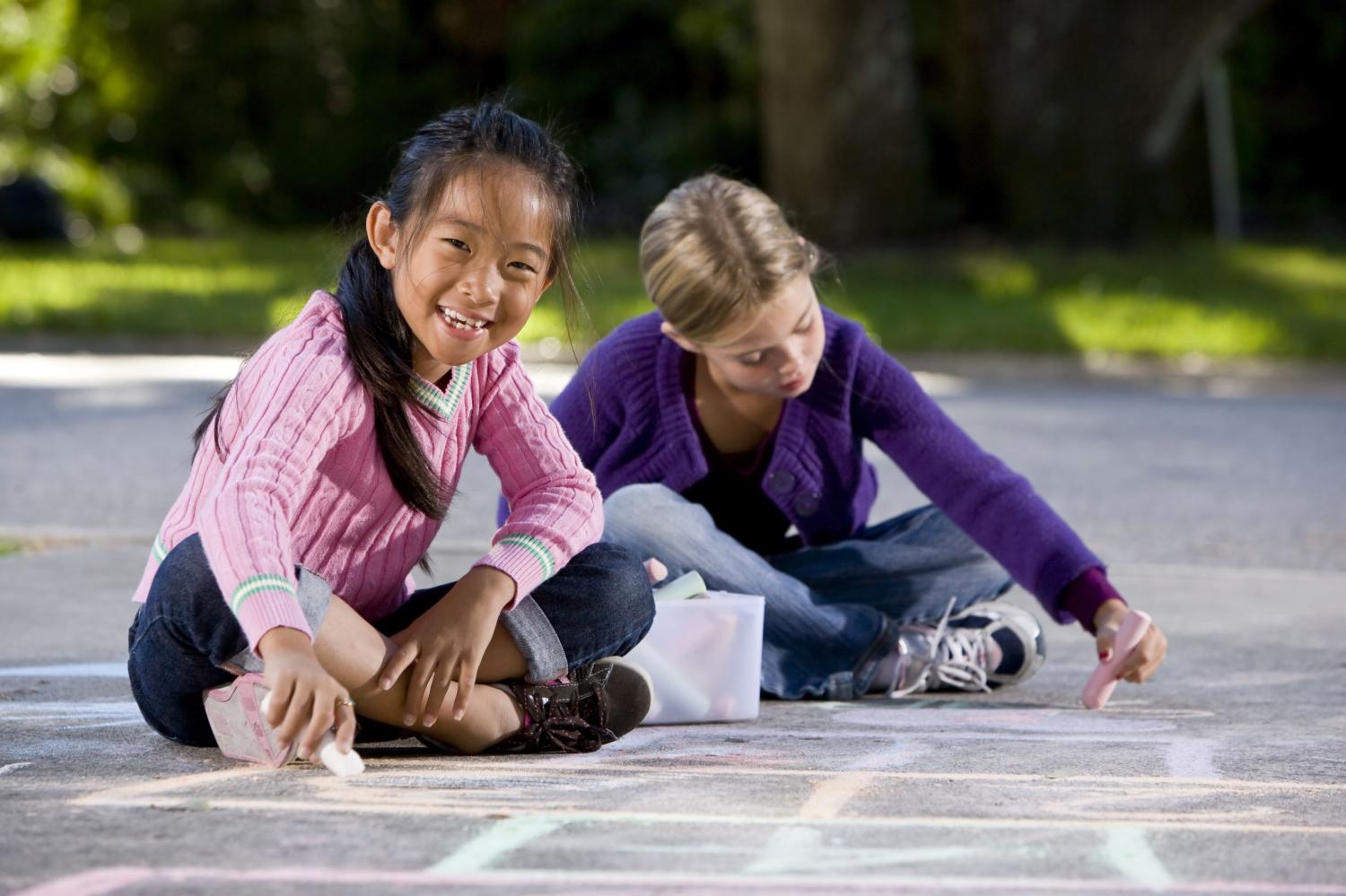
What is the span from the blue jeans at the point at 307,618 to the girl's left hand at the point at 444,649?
5.1 inches

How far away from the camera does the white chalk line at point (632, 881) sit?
2162 mm

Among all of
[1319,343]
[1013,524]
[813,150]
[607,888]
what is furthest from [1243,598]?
[813,150]

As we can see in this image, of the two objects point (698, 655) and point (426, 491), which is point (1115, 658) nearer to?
point (698, 655)

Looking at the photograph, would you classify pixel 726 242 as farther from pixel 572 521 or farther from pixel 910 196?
pixel 910 196

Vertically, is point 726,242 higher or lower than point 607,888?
higher

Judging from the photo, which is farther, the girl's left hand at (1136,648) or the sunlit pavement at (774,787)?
the girl's left hand at (1136,648)

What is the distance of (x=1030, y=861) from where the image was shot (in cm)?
232

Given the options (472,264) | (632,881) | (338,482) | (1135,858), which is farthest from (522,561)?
(1135,858)

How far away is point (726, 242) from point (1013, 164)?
38.6 feet

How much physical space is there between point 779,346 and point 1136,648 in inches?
31.8

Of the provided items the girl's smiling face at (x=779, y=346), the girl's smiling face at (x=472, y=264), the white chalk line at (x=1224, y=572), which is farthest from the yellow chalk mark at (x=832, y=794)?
the white chalk line at (x=1224, y=572)

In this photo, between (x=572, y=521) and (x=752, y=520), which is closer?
(x=572, y=521)

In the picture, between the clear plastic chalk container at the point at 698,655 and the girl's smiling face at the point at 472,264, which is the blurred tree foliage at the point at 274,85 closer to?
the clear plastic chalk container at the point at 698,655

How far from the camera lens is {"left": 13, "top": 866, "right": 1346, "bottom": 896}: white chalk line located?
216 cm
